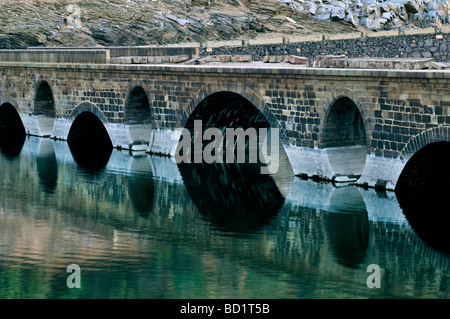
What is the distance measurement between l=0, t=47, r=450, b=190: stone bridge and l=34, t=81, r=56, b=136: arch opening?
0.18ft

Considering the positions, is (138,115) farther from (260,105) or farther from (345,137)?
(345,137)

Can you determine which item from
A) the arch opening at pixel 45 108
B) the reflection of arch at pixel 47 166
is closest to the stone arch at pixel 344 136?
the reflection of arch at pixel 47 166

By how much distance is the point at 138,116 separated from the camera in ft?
133

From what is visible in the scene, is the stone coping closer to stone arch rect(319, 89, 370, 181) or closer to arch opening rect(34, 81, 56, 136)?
stone arch rect(319, 89, 370, 181)

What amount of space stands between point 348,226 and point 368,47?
24750 millimetres

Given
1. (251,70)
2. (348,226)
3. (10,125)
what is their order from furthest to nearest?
(10,125) → (251,70) → (348,226)

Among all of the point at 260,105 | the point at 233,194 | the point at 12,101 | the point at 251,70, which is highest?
the point at 12,101

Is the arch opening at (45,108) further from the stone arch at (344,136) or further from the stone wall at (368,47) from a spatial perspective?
the stone arch at (344,136)

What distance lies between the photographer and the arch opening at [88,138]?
42.0 metres

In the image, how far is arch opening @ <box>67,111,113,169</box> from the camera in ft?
138

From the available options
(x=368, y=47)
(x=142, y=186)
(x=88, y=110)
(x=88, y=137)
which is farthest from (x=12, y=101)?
(x=368, y=47)

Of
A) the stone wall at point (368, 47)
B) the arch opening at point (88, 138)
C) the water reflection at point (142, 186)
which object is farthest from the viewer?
the stone wall at point (368, 47)

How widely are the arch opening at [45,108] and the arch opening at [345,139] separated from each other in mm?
20661

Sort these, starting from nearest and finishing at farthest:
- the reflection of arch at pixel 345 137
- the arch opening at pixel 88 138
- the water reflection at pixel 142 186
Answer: the water reflection at pixel 142 186 → the reflection of arch at pixel 345 137 → the arch opening at pixel 88 138
